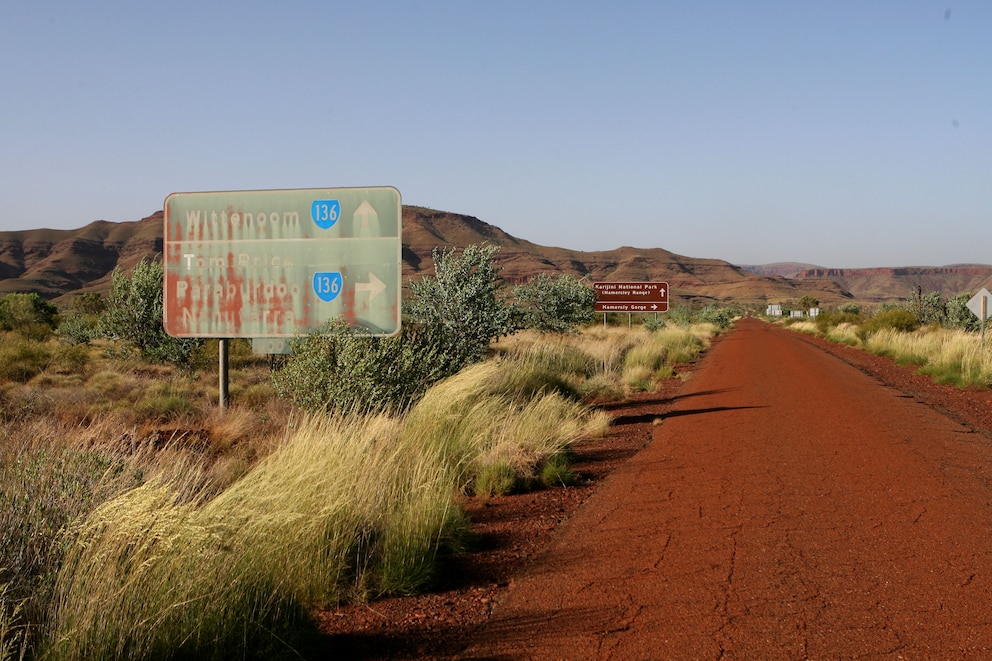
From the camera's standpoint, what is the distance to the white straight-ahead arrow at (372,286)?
12383 millimetres

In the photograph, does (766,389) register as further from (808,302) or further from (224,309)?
(808,302)

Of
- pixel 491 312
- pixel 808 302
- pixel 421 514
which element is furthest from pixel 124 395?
pixel 808 302

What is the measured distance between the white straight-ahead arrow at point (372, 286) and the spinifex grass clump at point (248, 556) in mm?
5270

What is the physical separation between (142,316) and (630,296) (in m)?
27.8

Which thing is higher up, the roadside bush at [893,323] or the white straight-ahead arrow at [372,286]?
the white straight-ahead arrow at [372,286]

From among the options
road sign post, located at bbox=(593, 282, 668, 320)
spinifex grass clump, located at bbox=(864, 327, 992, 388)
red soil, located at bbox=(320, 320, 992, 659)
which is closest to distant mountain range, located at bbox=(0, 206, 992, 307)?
road sign post, located at bbox=(593, 282, 668, 320)

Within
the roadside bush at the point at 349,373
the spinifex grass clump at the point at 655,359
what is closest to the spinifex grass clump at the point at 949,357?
the spinifex grass clump at the point at 655,359

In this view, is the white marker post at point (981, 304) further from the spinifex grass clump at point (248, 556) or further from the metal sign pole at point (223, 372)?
the spinifex grass clump at point (248, 556)

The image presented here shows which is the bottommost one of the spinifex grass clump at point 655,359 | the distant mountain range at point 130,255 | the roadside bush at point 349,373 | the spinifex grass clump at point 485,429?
the spinifex grass clump at point 655,359

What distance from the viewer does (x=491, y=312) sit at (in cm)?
1521

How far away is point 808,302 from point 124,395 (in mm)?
133878

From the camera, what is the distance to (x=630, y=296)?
1710 inches

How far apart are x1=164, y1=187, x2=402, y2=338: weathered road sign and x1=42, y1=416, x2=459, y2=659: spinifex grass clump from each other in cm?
538

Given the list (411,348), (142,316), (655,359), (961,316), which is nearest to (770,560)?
(411,348)
